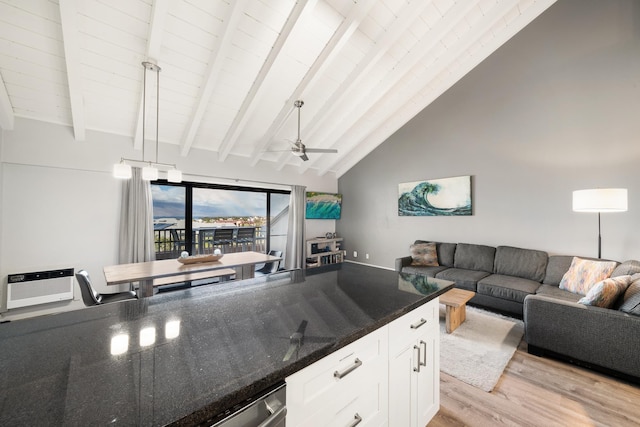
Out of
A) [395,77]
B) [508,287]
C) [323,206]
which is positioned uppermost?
[395,77]

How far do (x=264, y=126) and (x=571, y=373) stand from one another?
4.70 metres

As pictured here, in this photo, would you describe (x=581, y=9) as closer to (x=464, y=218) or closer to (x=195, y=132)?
(x=464, y=218)

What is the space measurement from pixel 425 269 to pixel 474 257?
2.60 ft

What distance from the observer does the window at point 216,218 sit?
4.31 m

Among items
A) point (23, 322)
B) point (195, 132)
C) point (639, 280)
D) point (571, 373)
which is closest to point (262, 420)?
point (23, 322)

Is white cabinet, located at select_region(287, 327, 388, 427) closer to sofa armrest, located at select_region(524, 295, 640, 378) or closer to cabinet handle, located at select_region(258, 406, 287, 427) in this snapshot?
cabinet handle, located at select_region(258, 406, 287, 427)

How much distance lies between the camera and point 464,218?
14.4ft

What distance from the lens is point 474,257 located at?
157 inches

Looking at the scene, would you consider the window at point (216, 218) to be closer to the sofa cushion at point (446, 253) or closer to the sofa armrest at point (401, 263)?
the sofa armrest at point (401, 263)

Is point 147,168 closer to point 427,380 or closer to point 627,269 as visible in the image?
point 427,380

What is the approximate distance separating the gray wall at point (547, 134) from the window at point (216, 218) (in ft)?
10.2

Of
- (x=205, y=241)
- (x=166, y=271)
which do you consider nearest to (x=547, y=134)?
(x=166, y=271)

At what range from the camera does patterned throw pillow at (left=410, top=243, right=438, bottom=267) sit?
171 inches

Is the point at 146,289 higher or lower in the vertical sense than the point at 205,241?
lower
